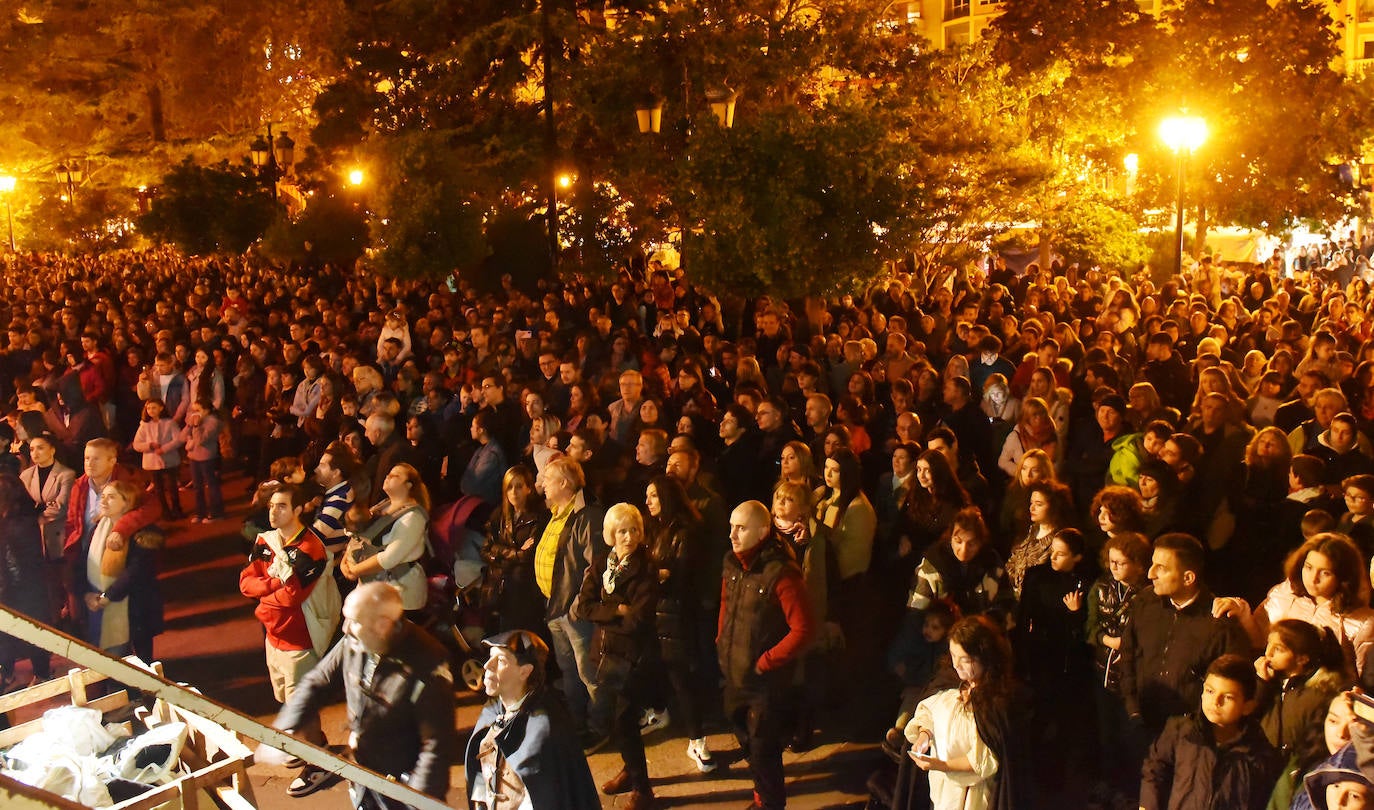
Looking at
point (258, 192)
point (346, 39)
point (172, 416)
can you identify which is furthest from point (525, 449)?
point (258, 192)

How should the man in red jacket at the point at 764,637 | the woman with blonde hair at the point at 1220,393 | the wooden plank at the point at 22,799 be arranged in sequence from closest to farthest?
the wooden plank at the point at 22,799
the man in red jacket at the point at 764,637
the woman with blonde hair at the point at 1220,393

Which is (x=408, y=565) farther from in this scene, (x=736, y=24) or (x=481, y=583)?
(x=736, y=24)

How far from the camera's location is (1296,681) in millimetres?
4090

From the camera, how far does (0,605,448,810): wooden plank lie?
2.10 metres

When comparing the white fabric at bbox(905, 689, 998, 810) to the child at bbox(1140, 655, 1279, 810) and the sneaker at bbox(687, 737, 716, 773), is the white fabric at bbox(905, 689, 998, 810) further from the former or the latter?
the sneaker at bbox(687, 737, 716, 773)

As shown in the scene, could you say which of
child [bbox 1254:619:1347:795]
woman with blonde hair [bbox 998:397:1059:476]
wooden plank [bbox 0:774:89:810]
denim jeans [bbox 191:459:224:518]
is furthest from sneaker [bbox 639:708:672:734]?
denim jeans [bbox 191:459:224:518]

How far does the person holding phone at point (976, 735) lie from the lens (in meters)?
4.02

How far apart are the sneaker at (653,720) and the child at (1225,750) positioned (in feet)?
9.74

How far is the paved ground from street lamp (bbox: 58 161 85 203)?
27604mm

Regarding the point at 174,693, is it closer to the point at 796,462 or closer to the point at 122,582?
the point at 122,582

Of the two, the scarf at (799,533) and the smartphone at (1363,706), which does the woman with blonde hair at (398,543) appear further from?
the smartphone at (1363,706)

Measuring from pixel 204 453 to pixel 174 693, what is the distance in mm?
8363

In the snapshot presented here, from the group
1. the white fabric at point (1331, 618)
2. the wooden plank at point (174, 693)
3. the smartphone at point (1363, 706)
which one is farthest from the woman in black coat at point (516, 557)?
the smartphone at point (1363, 706)

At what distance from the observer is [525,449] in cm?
845
